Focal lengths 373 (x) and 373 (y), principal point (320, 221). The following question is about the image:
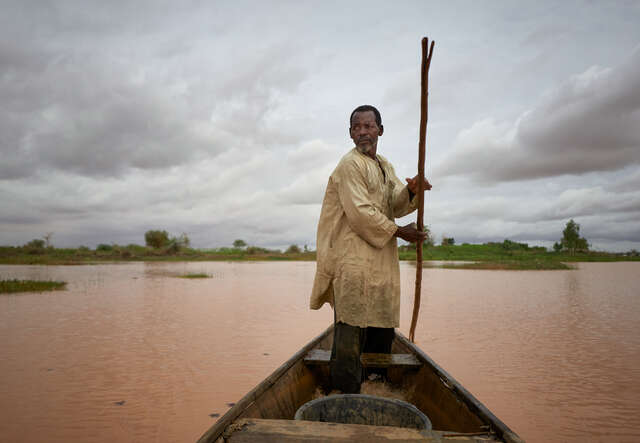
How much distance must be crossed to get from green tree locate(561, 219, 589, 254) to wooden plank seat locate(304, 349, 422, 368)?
4553 centimetres

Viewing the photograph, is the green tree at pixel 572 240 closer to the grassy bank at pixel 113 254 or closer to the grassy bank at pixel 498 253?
the grassy bank at pixel 498 253

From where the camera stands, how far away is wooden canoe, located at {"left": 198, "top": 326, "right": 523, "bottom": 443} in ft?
4.23

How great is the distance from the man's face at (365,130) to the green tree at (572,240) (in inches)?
1804

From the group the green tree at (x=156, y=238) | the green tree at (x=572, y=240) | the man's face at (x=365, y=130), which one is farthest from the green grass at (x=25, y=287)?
the green tree at (x=572, y=240)

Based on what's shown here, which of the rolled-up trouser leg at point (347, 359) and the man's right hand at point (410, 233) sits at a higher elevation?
the man's right hand at point (410, 233)

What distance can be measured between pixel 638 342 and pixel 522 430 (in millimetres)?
4395

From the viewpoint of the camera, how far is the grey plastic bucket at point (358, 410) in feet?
5.57

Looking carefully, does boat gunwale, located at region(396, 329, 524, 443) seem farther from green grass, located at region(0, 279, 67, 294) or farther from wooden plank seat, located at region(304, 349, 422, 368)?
green grass, located at region(0, 279, 67, 294)

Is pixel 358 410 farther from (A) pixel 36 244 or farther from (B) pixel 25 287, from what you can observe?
(A) pixel 36 244

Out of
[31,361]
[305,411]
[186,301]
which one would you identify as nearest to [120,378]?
[31,361]

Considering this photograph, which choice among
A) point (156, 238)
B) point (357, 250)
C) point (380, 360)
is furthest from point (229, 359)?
point (156, 238)

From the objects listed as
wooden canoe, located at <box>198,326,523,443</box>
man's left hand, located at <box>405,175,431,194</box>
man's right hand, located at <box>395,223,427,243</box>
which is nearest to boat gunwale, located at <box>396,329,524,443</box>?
wooden canoe, located at <box>198,326,523,443</box>

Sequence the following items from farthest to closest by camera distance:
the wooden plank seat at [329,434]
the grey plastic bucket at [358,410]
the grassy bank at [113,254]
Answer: the grassy bank at [113,254], the grey plastic bucket at [358,410], the wooden plank seat at [329,434]

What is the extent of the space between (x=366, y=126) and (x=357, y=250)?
798 mm
